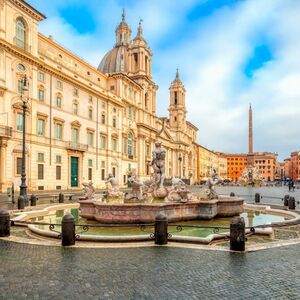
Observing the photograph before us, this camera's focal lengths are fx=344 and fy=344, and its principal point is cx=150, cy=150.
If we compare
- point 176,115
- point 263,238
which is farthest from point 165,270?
point 176,115

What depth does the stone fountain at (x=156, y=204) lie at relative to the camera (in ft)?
41.7

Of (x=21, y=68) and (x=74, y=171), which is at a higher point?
(x=21, y=68)

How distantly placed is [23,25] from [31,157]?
533 inches

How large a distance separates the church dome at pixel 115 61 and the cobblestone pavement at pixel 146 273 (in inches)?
2519

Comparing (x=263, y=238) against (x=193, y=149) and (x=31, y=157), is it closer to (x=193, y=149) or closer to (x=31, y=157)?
(x=31, y=157)

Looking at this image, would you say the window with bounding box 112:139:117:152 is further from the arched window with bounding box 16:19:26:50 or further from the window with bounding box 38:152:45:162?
the arched window with bounding box 16:19:26:50

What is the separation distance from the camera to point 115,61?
70.6 m

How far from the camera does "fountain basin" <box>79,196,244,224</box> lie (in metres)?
12.7

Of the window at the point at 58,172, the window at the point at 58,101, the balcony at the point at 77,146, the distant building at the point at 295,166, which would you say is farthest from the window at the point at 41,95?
the distant building at the point at 295,166

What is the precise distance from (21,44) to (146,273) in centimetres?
3364

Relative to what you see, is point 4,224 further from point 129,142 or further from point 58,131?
point 129,142

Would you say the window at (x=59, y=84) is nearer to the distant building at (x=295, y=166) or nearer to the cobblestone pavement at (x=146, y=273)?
the cobblestone pavement at (x=146, y=273)

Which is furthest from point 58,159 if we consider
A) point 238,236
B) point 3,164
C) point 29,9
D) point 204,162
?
point 204,162

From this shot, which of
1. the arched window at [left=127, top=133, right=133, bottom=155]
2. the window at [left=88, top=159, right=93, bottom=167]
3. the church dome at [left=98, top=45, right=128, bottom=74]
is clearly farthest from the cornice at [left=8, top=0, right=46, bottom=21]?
the church dome at [left=98, top=45, right=128, bottom=74]
